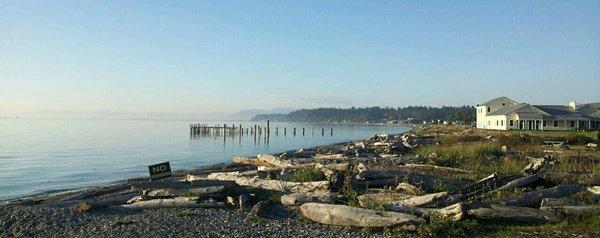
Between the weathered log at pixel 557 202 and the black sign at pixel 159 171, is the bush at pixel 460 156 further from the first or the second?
the black sign at pixel 159 171

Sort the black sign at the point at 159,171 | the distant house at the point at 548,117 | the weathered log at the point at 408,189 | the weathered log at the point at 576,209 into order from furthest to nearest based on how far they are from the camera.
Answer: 1. the distant house at the point at 548,117
2. the black sign at the point at 159,171
3. the weathered log at the point at 408,189
4. the weathered log at the point at 576,209

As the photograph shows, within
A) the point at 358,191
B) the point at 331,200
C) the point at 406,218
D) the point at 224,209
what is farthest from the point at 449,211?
the point at 224,209

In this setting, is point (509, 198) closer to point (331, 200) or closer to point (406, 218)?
point (406, 218)

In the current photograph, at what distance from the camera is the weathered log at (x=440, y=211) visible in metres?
10.1

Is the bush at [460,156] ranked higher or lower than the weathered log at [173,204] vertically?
higher

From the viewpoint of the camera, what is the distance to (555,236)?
30.7 ft

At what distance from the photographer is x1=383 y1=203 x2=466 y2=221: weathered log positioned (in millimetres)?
10109

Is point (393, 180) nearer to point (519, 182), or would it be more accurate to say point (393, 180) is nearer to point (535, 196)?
point (519, 182)

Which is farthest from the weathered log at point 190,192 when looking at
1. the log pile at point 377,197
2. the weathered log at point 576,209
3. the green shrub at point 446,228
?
the weathered log at point 576,209

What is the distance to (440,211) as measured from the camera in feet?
33.8

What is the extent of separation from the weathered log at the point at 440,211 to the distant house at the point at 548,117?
61702 mm

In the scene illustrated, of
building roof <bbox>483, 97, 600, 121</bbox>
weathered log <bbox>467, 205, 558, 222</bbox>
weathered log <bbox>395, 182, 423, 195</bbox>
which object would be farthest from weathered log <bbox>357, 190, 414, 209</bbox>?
building roof <bbox>483, 97, 600, 121</bbox>

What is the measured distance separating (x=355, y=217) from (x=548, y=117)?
2564 inches

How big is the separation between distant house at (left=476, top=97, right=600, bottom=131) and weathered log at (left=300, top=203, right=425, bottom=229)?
6225 centimetres
